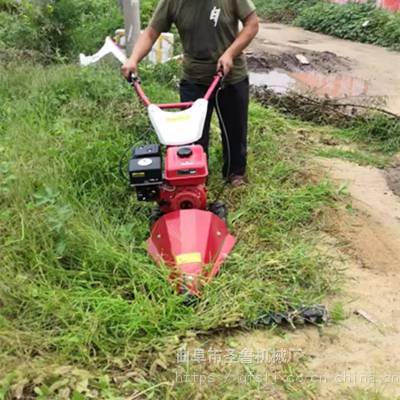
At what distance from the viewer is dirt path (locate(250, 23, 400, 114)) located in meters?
8.80

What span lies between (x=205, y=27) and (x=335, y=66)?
723 cm

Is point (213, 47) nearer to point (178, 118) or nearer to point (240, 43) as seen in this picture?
point (240, 43)

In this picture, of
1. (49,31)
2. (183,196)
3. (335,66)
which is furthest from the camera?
(335,66)

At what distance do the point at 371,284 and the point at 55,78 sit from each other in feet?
12.1

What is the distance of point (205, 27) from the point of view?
3.84m

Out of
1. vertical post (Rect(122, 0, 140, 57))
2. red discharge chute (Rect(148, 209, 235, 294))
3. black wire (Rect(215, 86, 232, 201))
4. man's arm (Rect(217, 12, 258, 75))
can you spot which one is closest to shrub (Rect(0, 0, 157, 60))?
vertical post (Rect(122, 0, 140, 57))

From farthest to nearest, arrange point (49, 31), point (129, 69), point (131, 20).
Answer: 1. point (49, 31)
2. point (131, 20)
3. point (129, 69)

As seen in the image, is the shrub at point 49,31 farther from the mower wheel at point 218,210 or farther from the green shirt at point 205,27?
the mower wheel at point 218,210

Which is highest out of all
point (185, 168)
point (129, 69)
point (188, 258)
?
point (129, 69)

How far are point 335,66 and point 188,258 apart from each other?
27.7 feet

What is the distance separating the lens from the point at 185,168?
3096 mm

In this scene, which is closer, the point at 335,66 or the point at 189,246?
the point at 189,246

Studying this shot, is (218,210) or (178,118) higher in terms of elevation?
(178,118)

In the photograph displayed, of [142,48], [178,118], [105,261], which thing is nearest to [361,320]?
[105,261]
